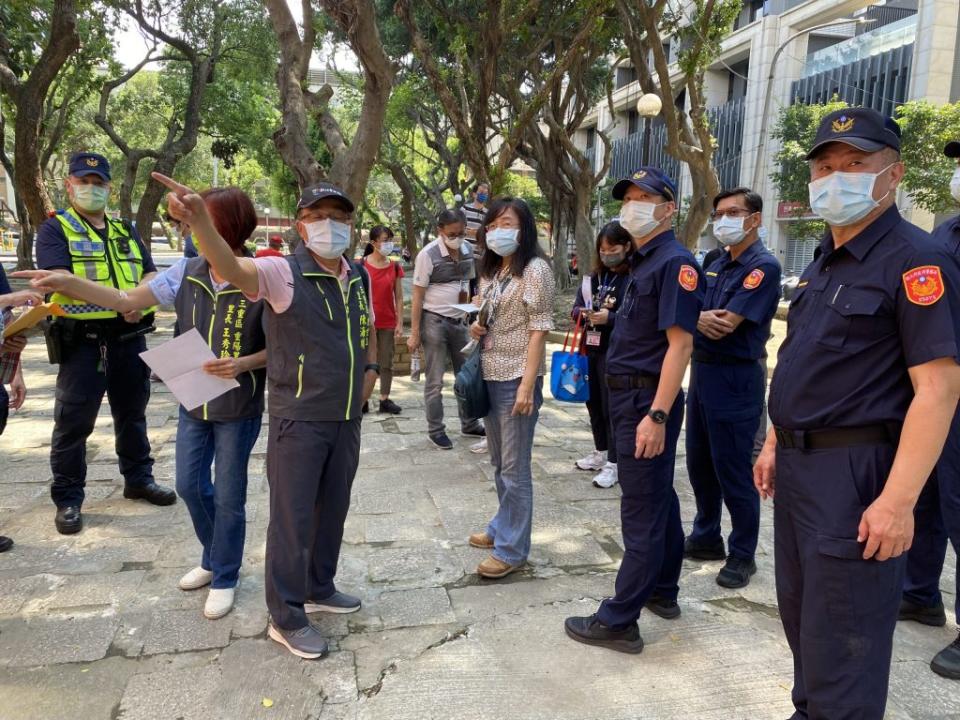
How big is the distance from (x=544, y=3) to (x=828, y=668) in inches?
474

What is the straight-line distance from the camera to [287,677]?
262 centimetres

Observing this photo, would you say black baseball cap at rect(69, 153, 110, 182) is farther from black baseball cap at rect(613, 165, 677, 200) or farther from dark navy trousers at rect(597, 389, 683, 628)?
dark navy trousers at rect(597, 389, 683, 628)

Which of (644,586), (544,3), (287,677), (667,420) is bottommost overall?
(287,677)

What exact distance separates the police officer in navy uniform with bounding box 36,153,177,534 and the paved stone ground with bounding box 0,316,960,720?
39cm

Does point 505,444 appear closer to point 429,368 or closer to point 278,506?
point 278,506

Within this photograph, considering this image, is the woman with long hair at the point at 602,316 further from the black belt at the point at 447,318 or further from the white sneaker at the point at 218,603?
the white sneaker at the point at 218,603

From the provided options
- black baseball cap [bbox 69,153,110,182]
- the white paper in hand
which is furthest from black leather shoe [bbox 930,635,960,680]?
black baseball cap [bbox 69,153,110,182]

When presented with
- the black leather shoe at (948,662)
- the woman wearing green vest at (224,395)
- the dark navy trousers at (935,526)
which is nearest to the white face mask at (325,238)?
the woman wearing green vest at (224,395)

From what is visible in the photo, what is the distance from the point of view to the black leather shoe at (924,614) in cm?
310

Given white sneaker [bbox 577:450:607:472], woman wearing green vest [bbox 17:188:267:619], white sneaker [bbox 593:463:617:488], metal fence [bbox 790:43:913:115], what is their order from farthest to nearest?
1. metal fence [bbox 790:43:913:115]
2. white sneaker [bbox 577:450:607:472]
3. white sneaker [bbox 593:463:617:488]
4. woman wearing green vest [bbox 17:188:267:619]

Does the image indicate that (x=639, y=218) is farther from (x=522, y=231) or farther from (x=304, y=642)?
(x=304, y=642)

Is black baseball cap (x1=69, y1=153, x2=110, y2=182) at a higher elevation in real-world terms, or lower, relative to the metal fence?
lower

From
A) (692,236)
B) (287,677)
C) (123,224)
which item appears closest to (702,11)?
(692,236)

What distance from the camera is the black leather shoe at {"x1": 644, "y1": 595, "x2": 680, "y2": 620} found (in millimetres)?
3090
